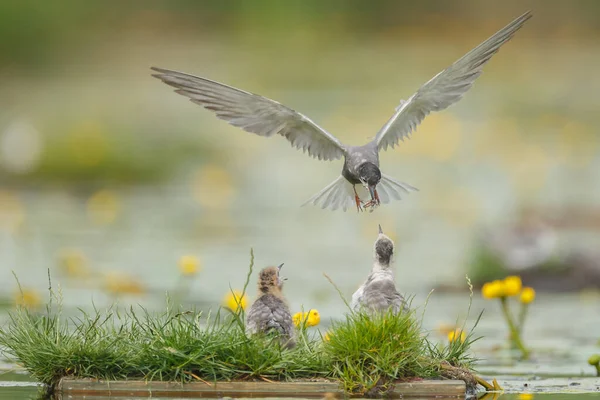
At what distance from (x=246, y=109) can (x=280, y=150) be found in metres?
16.3

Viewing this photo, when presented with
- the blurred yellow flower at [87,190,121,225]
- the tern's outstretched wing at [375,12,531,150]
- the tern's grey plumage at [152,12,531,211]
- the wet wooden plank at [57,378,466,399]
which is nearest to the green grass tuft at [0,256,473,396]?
the wet wooden plank at [57,378,466,399]

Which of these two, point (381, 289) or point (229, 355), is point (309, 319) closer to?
point (381, 289)

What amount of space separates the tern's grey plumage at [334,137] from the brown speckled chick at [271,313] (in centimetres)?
87

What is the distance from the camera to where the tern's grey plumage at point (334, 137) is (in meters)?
7.95

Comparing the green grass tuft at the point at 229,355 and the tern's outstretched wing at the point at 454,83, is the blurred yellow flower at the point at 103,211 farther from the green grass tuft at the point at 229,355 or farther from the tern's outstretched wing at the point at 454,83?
the green grass tuft at the point at 229,355

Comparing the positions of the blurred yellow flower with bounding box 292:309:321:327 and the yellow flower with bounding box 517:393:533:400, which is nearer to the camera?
the yellow flower with bounding box 517:393:533:400

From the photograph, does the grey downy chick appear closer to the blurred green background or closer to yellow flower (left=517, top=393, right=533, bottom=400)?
yellow flower (left=517, top=393, right=533, bottom=400)

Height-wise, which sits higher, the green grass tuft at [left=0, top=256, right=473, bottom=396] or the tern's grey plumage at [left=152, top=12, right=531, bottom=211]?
the tern's grey plumage at [left=152, top=12, right=531, bottom=211]

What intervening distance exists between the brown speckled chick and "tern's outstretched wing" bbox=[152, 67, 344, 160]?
3.36ft

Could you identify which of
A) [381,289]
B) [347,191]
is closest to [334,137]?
[347,191]

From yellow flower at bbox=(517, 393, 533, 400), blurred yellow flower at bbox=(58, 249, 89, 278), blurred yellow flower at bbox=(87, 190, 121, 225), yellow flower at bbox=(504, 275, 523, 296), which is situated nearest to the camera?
yellow flower at bbox=(517, 393, 533, 400)

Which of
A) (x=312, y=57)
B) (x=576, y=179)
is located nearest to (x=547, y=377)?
(x=576, y=179)

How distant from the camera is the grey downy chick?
7.39 m

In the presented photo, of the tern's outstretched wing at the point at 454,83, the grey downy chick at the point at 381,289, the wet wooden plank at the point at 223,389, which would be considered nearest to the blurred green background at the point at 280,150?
the tern's outstretched wing at the point at 454,83
